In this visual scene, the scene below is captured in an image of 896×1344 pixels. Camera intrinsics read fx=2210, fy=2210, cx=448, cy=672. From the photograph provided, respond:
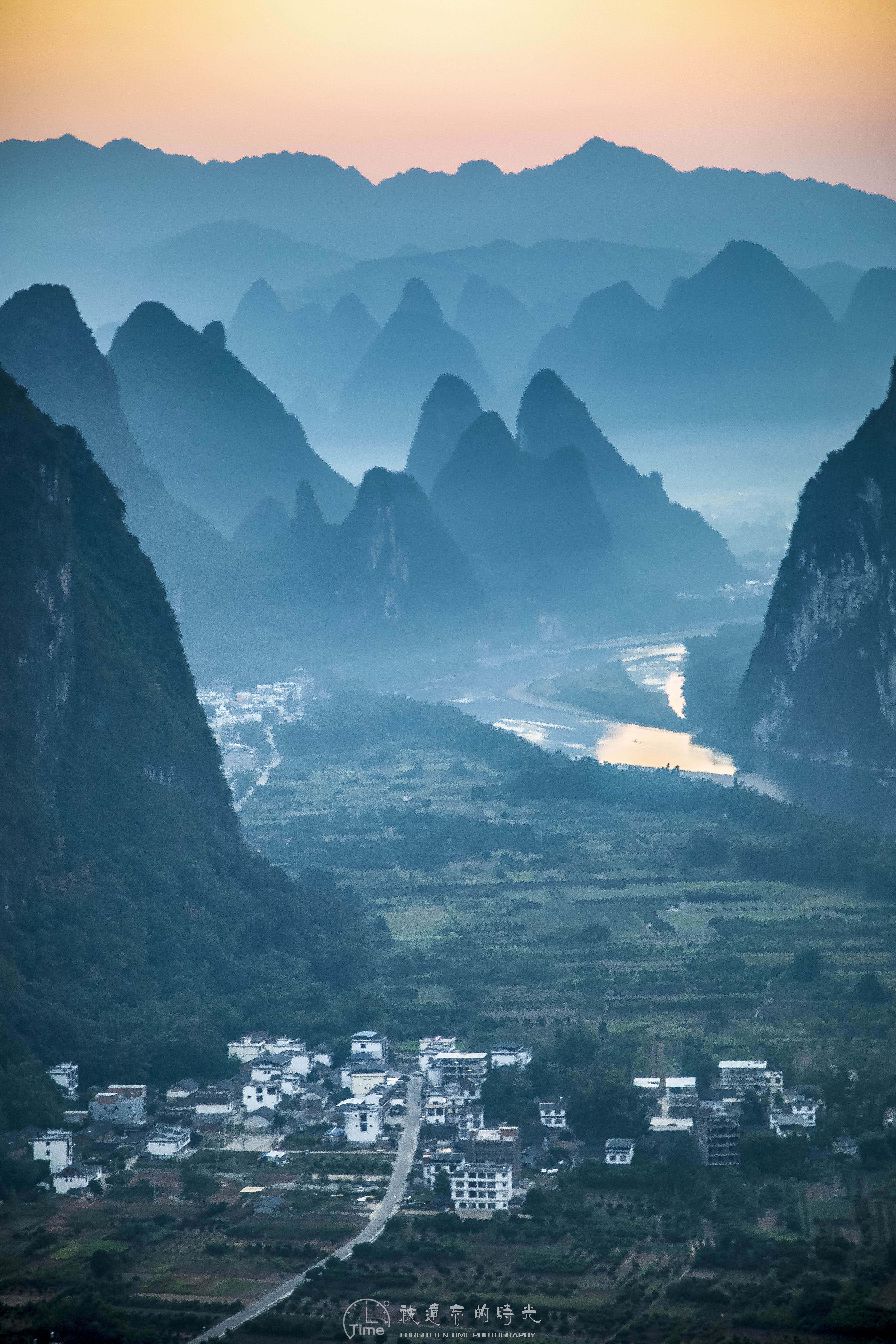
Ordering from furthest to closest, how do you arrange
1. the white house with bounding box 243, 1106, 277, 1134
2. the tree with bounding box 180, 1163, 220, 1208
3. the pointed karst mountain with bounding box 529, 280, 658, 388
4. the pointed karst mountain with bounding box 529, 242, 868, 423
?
1. the pointed karst mountain with bounding box 529, 280, 658, 388
2. the pointed karst mountain with bounding box 529, 242, 868, 423
3. the white house with bounding box 243, 1106, 277, 1134
4. the tree with bounding box 180, 1163, 220, 1208

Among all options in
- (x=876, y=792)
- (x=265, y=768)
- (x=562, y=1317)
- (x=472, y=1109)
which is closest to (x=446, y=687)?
(x=265, y=768)

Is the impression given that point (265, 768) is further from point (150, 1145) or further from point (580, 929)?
point (150, 1145)

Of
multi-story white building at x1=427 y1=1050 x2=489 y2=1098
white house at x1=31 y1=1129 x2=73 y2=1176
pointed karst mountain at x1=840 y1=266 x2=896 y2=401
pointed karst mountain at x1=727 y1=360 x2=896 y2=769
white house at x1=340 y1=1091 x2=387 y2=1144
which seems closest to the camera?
white house at x1=31 y1=1129 x2=73 y2=1176

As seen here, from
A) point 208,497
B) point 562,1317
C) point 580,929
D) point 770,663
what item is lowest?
point 562,1317

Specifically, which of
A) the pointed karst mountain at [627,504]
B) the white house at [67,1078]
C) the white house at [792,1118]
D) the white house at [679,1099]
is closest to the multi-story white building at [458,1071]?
the white house at [679,1099]

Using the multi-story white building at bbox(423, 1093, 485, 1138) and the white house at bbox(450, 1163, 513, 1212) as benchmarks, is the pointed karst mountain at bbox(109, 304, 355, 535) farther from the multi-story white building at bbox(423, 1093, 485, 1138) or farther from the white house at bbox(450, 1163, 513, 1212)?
the white house at bbox(450, 1163, 513, 1212)

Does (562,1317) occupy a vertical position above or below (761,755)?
below

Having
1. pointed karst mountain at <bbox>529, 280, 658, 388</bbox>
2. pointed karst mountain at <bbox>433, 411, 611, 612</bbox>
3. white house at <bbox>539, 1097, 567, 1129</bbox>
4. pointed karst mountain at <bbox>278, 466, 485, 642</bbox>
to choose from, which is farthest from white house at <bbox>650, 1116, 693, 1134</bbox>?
pointed karst mountain at <bbox>529, 280, 658, 388</bbox>
